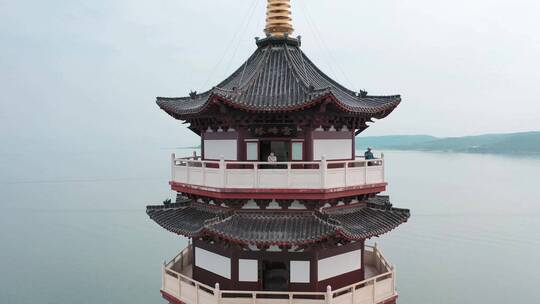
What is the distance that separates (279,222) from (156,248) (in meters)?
48.7

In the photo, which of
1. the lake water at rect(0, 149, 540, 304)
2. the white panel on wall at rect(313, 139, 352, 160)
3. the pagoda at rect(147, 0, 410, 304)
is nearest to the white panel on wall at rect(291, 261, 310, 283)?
the pagoda at rect(147, 0, 410, 304)

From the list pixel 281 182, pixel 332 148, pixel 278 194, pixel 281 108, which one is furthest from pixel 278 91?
pixel 278 194

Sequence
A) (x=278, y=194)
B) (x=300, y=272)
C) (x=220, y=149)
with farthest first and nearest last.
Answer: (x=220, y=149) < (x=300, y=272) < (x=278, y=194)

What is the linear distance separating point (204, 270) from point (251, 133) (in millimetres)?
5628

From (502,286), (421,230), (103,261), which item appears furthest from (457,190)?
(103,261)

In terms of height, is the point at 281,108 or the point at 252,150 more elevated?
the point at 281,108

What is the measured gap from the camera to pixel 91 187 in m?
116

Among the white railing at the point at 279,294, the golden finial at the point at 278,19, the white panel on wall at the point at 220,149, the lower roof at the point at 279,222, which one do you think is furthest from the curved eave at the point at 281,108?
the white railing at the point at 279,294

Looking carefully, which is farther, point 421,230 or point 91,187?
point 91,187

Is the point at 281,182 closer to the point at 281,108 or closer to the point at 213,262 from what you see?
the point at 281,108

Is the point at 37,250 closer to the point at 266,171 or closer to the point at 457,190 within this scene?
the point at 266,171

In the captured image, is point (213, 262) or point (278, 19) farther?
point (278, 19)

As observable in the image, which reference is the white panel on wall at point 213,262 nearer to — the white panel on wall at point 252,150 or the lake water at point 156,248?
the white panel on wall at point 252,150

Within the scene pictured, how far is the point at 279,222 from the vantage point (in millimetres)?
13273
